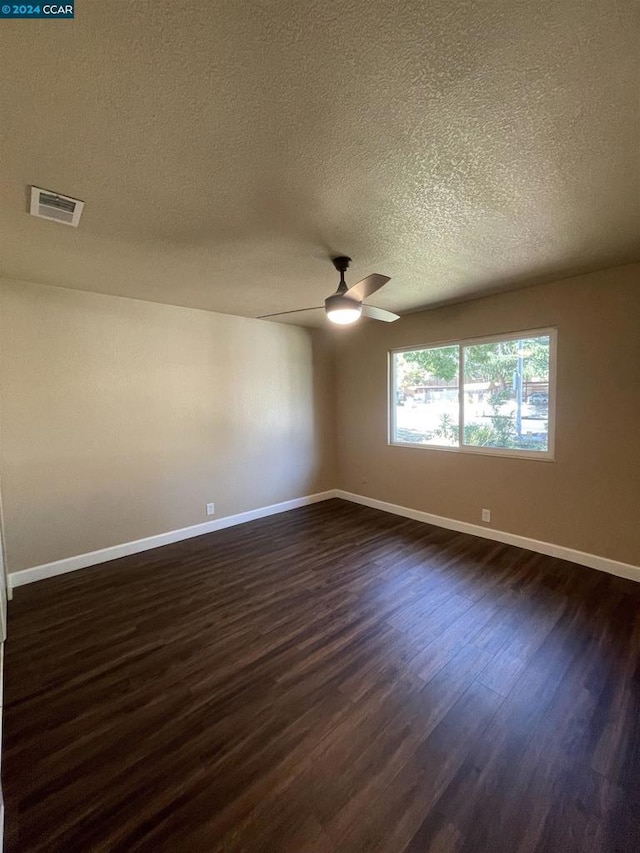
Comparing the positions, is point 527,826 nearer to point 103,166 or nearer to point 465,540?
point 465,540

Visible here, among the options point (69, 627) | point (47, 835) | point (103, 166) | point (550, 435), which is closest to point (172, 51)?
point (103, 166)

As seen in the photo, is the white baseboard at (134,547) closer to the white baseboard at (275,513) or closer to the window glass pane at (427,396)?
the white baseboard at (275,513)

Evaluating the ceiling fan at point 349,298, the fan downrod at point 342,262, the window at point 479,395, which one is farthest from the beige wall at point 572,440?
the fan downrod at point 342,262

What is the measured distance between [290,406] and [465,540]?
2812 mm

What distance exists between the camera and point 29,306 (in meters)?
2.94

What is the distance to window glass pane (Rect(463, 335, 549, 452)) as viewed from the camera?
11.1 ft

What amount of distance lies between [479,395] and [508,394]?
31 centimetres

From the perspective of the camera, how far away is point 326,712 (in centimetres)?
170

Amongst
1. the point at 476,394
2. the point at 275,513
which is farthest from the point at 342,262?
the point at 275,513

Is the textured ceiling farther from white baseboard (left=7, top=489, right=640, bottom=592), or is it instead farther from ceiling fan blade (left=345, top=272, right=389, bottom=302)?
white baseboard (left=7, top=489, right=640, bottom=592)

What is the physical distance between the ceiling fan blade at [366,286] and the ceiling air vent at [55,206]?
5.36 feet

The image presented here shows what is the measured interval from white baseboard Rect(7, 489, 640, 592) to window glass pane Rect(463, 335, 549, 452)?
97 centimetres

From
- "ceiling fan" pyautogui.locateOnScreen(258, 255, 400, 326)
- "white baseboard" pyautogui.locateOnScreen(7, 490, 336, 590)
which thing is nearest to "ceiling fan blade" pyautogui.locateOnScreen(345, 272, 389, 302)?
"ceiling fan" pyautogui.locateOnScreen(258, 255, 400, 326)

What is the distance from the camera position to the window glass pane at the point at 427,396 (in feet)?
13.5
